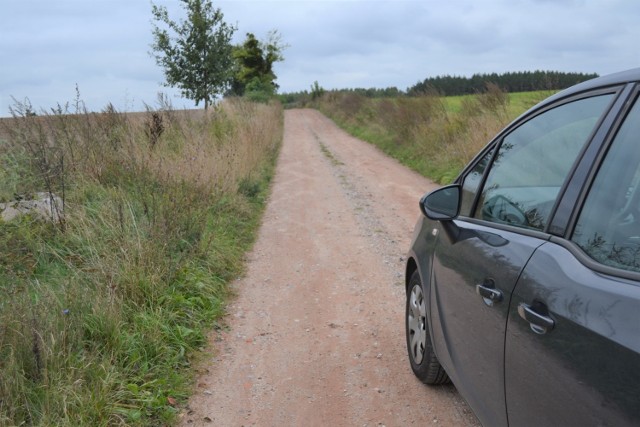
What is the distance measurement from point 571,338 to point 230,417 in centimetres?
261

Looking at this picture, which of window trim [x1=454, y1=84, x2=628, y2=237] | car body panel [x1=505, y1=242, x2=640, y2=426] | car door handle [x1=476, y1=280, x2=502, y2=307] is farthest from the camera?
car door handle [x1=476, y1=280, x2=502, y2=307]

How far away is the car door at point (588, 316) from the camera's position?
1528 millimetres

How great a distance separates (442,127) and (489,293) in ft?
48.8

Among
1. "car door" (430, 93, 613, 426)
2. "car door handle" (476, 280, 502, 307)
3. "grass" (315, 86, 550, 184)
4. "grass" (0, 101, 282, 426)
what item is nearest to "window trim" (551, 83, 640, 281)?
"car door" (430, 93, 613, 426)

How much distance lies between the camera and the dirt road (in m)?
3.75

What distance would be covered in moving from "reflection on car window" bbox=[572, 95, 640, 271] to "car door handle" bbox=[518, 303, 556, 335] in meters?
0.25

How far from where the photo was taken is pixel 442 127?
16734 mm

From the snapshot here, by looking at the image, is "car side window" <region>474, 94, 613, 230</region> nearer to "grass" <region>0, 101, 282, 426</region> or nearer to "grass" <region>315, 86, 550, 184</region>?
"grass" <region>0, 101, 282, 426</region>

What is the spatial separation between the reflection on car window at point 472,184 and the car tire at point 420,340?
0.69m

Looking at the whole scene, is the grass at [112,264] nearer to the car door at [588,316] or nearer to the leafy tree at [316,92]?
the car door at [588,316]

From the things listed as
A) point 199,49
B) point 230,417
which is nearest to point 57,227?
point 230,417

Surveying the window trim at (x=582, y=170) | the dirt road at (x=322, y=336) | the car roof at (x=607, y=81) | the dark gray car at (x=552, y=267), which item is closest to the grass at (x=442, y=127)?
the dirt road at (x=322, y=336)

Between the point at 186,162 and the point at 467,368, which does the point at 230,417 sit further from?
the point at 186,162

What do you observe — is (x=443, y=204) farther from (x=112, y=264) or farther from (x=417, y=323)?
(x=112, y=264)
